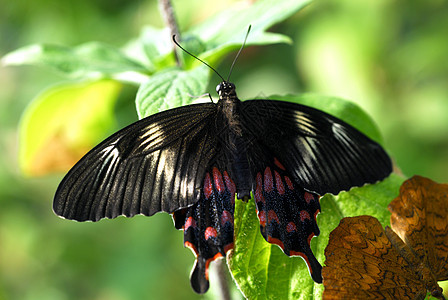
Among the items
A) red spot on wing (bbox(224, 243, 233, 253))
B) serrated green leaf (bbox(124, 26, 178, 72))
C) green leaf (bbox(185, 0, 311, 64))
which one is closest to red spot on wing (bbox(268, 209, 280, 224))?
red spot on wing (bbox(224, 243, 233, 253))

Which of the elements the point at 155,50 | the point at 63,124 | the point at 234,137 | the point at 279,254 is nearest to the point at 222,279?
the point at 279,254

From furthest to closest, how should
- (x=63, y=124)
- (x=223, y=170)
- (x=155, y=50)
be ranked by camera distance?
(x=63, y=124) → (x=155, y=50) → (x=223, y=170)

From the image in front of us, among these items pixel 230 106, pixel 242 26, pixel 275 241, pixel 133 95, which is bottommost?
pixel 275 241

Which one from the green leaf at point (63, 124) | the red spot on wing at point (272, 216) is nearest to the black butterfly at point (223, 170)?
the red spot on wing at point (272, 216)

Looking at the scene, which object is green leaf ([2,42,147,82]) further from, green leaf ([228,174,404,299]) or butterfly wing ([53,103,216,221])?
green leaf ([228,174,404,299])

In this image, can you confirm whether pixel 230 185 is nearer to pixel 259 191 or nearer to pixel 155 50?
pixel 259 191

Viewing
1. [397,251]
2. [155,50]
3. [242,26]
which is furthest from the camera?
[155,50]
